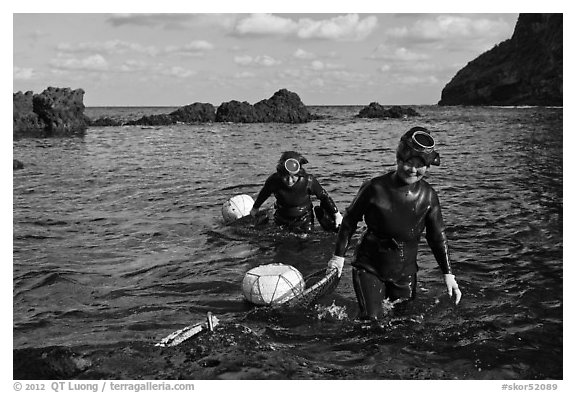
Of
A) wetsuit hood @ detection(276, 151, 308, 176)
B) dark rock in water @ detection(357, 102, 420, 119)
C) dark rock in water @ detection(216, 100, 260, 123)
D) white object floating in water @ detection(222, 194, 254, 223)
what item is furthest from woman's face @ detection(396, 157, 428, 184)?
dark rock in water @ detection(357, 102, 420, 119)

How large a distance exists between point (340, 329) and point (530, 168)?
2139cm

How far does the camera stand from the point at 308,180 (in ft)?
45.9

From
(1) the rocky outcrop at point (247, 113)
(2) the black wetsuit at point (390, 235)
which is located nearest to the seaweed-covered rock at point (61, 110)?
(1) the rocky outcrop at point (247, 113)

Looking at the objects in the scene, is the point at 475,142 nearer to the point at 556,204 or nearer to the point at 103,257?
the point at 556,204

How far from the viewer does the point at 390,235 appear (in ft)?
26.8

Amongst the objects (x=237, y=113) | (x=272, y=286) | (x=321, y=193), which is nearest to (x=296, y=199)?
(x=321, y=193)

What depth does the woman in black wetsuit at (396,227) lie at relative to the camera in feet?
25.0

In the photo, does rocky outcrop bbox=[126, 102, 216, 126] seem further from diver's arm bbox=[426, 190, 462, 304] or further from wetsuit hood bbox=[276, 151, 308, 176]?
diver's arm bbox=[426, 190, 462, 304]

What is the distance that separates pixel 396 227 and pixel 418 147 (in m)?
1.28

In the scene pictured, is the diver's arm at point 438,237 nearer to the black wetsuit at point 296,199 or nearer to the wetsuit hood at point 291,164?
the wetsuit hood at point 291,164

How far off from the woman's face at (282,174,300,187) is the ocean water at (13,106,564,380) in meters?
1.48

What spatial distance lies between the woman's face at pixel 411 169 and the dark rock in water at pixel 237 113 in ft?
255

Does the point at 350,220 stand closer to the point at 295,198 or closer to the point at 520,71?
the point at 295,198

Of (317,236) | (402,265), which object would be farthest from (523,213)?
(402,265)
